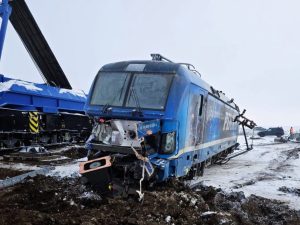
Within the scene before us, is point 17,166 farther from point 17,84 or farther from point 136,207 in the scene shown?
point 136,207

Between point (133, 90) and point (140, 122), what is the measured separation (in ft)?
3.13

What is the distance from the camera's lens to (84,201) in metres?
6.45

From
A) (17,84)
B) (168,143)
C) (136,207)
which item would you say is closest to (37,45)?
(17,84)

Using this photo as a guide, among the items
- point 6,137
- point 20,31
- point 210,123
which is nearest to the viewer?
point 210,123

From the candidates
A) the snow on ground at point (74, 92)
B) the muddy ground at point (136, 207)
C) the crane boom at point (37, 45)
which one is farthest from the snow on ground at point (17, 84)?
the muddy ground at point (136, 207)

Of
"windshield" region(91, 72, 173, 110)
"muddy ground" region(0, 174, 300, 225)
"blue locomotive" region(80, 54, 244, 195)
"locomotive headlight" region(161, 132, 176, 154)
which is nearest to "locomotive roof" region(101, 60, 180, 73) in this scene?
"blue locomotive" region(80, 54, 244, 195)

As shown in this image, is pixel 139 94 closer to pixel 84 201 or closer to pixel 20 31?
pixel 84 201

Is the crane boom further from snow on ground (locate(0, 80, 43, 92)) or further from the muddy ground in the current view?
the muddy ground

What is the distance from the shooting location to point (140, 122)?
22.8ft

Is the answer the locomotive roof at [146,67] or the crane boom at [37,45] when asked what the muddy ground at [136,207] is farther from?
the crane boom at [37,45]

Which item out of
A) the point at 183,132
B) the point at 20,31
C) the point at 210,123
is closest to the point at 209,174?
the point at 210,123

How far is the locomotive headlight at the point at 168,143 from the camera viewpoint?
7332mm

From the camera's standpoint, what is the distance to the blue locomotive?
261 inches

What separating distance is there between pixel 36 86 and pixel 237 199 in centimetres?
1180
